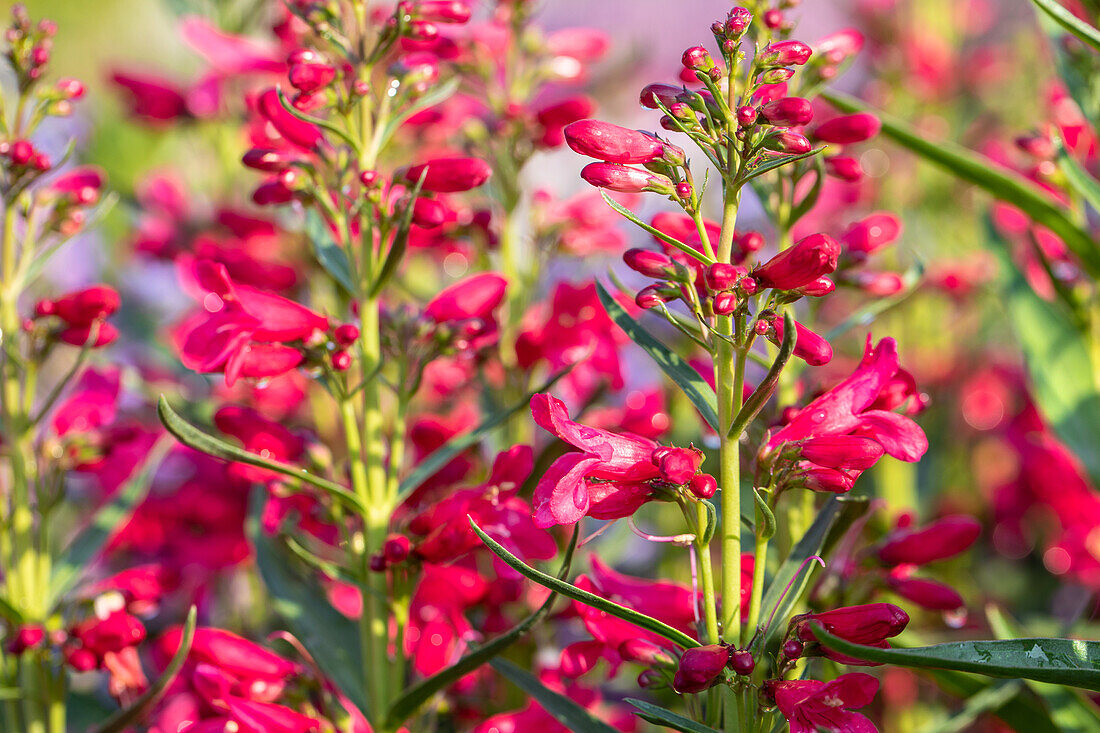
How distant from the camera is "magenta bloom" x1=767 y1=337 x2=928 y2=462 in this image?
1014mm

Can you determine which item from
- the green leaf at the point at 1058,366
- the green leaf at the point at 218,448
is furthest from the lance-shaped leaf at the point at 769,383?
the green leaf at the point at 1058,366

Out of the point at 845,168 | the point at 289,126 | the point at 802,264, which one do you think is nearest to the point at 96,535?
the point at 289,126

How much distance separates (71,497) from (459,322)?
2.03 metres

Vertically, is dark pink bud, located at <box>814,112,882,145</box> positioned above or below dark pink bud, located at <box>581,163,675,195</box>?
above

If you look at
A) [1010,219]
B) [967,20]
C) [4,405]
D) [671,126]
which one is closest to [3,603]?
[4,405]

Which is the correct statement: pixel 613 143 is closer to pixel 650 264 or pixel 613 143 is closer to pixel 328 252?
pixel 650 264

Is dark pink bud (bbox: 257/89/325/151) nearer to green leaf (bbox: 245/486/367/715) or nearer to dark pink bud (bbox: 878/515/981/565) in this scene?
green leaf (bbox: 245/486/367/715)

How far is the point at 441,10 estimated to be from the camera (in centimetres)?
131

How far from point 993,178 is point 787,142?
0.66 m

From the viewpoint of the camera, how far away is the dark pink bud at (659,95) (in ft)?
3.23

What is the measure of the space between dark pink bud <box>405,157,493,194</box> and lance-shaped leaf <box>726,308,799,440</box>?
54 cm

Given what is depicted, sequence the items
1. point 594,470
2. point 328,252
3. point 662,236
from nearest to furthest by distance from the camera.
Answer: point 662,236 → point 594,470 → point 328,252

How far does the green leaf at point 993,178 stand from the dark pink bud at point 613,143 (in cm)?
57

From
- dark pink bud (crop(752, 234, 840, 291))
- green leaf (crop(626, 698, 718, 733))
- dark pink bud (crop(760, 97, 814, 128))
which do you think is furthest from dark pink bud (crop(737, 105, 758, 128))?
green leaf (crop(626, 698, 718, 733))
